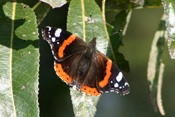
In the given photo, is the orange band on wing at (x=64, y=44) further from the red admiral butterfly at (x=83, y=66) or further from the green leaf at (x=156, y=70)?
the green leaf at (x=156, y=70)

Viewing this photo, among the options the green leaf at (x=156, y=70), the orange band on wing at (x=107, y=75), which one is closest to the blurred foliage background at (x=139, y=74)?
the green leaf at (x=156, y=70)

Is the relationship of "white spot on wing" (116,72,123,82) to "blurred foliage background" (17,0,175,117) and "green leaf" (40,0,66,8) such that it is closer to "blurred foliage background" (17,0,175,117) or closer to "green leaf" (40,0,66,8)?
"green leaf" (40,0,66,8)

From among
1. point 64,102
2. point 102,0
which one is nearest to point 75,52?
point 102,0

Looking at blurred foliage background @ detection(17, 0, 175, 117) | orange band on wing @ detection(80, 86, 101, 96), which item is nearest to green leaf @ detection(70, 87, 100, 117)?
orange band on wing @ detection(80, 86, 101, 96)

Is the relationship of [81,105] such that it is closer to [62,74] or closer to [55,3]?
[62,74]

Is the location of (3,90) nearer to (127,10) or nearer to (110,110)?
(127,10)

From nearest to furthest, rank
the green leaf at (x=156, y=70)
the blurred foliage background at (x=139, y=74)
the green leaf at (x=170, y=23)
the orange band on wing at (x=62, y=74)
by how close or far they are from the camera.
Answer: the green leaf at (x=170, y=23) < the orange band on wing at (x=62, y=74) < the green leaf at (x=156, y=70) < the blurred foliage background at (x=139, y=74)
